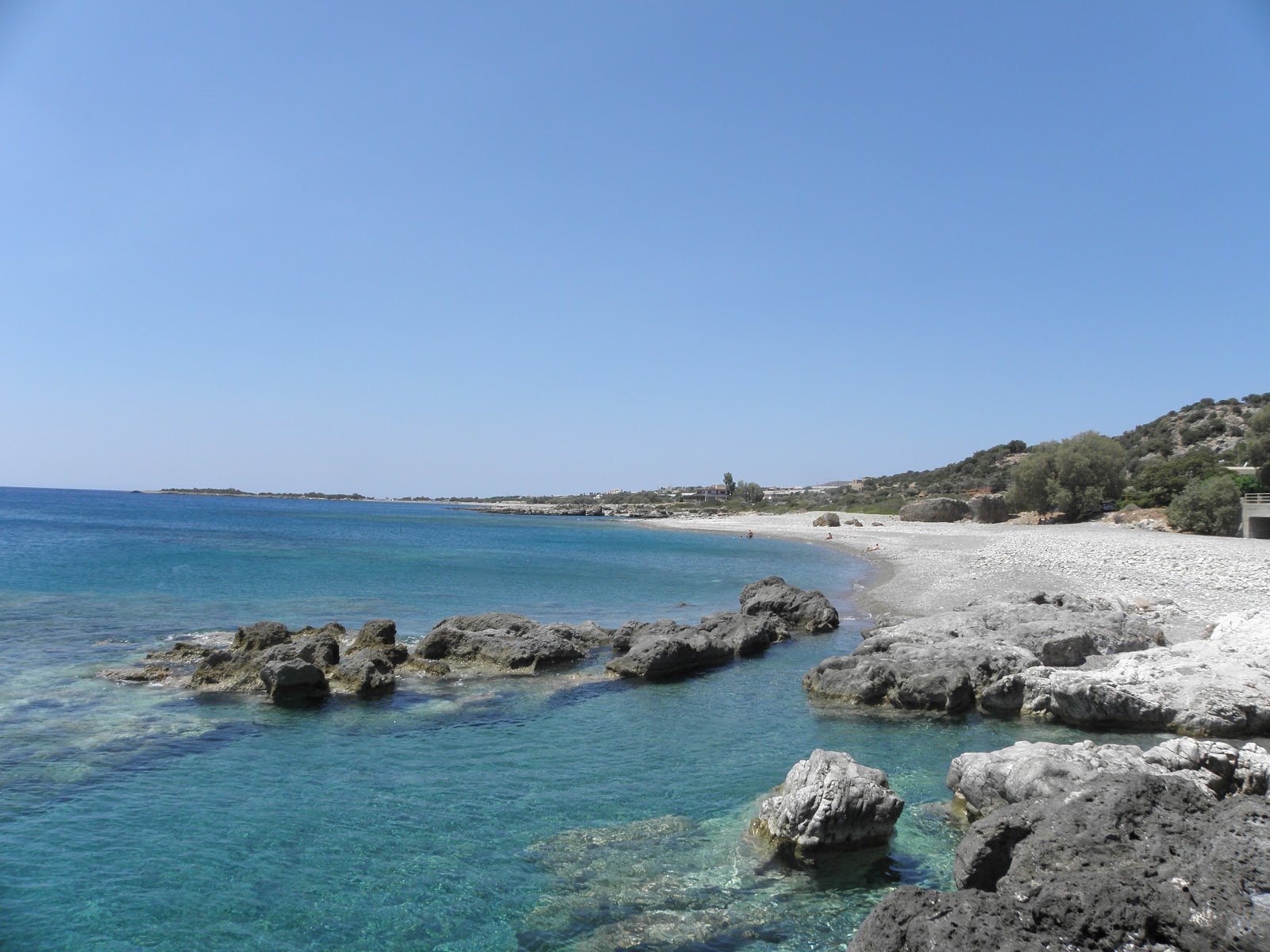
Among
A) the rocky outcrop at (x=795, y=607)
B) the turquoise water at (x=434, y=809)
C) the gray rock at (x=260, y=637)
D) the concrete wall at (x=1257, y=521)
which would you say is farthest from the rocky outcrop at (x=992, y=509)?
the gray rock at (x=260, y=637)

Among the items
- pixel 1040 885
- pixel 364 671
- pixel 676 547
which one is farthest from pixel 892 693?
pixel 676 547

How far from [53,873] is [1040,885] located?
36.0 ft

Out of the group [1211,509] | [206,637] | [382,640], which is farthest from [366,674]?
[1211,509]

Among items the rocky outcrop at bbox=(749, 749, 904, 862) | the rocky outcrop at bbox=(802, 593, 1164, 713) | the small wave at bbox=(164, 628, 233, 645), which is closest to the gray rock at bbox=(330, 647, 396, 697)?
the small wave at bbox=(164, 628, 233, 645)

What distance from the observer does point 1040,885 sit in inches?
240

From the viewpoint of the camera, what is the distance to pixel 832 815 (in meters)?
9.01

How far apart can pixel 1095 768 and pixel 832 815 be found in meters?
3.20

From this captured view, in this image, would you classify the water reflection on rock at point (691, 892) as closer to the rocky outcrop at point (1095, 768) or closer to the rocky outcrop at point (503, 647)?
the rocky outcrop at point (1095, 768)

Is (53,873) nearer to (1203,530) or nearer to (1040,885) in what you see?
(1040,885)

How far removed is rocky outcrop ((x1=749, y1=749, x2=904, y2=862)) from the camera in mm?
8992

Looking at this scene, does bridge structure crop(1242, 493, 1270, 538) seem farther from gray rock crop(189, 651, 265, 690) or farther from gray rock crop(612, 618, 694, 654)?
gray rock crop(189, 651, 265, 690)

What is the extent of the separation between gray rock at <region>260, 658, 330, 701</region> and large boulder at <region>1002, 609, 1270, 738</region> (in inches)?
588

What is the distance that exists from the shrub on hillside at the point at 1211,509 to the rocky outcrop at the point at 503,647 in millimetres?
41702

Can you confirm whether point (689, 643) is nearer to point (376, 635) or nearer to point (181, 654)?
point (376, 635)
